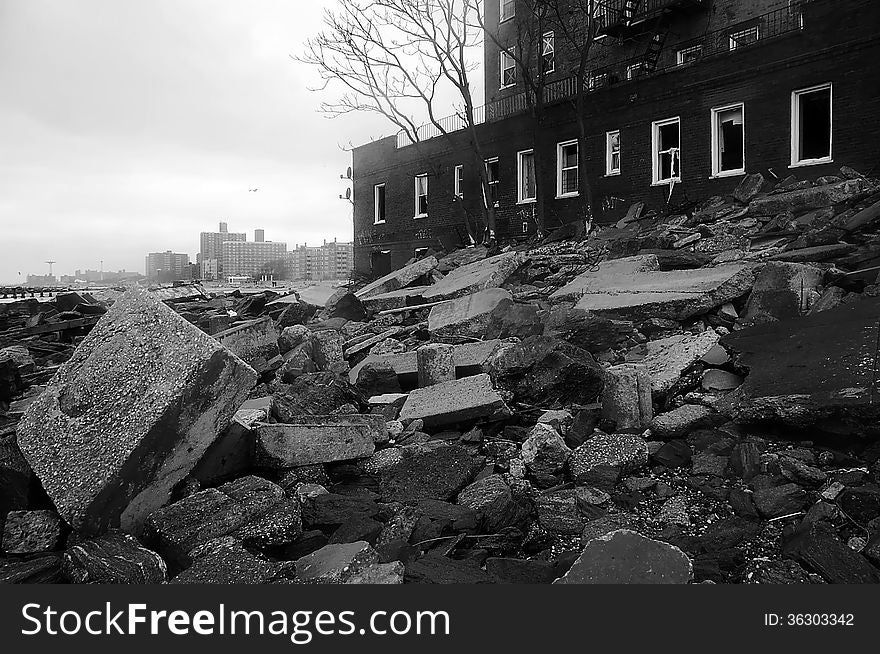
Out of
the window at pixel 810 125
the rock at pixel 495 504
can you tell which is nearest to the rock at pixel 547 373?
the rock at pixel 495 504

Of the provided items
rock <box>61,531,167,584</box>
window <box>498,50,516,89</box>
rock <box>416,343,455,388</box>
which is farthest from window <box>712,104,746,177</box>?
rock <box>61,531,167,584</box>

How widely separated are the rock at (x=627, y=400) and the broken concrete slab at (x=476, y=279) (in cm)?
499

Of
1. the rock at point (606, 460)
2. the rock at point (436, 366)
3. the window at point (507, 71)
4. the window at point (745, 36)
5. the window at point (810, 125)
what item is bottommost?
the rock at point (606, 460)

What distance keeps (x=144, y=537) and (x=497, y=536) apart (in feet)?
6.01

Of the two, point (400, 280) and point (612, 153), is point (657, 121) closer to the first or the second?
point (612, 153)

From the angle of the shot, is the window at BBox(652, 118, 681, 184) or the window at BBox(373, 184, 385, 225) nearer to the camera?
the window at BBox(652, 118, 681, 184)

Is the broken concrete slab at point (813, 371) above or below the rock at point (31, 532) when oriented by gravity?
above

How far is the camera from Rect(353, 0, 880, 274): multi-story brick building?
13.7m

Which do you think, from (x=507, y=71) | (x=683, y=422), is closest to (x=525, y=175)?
(x=507, y=71)

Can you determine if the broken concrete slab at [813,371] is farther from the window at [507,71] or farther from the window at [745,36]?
the window at [507,71]

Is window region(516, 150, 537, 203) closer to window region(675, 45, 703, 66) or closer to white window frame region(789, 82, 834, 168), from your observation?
window region(675, 45, 703, 66)

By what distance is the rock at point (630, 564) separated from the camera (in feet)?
8.66

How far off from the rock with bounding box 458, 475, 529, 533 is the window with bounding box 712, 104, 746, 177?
14.4m

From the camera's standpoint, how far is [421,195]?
2516 centimetres
